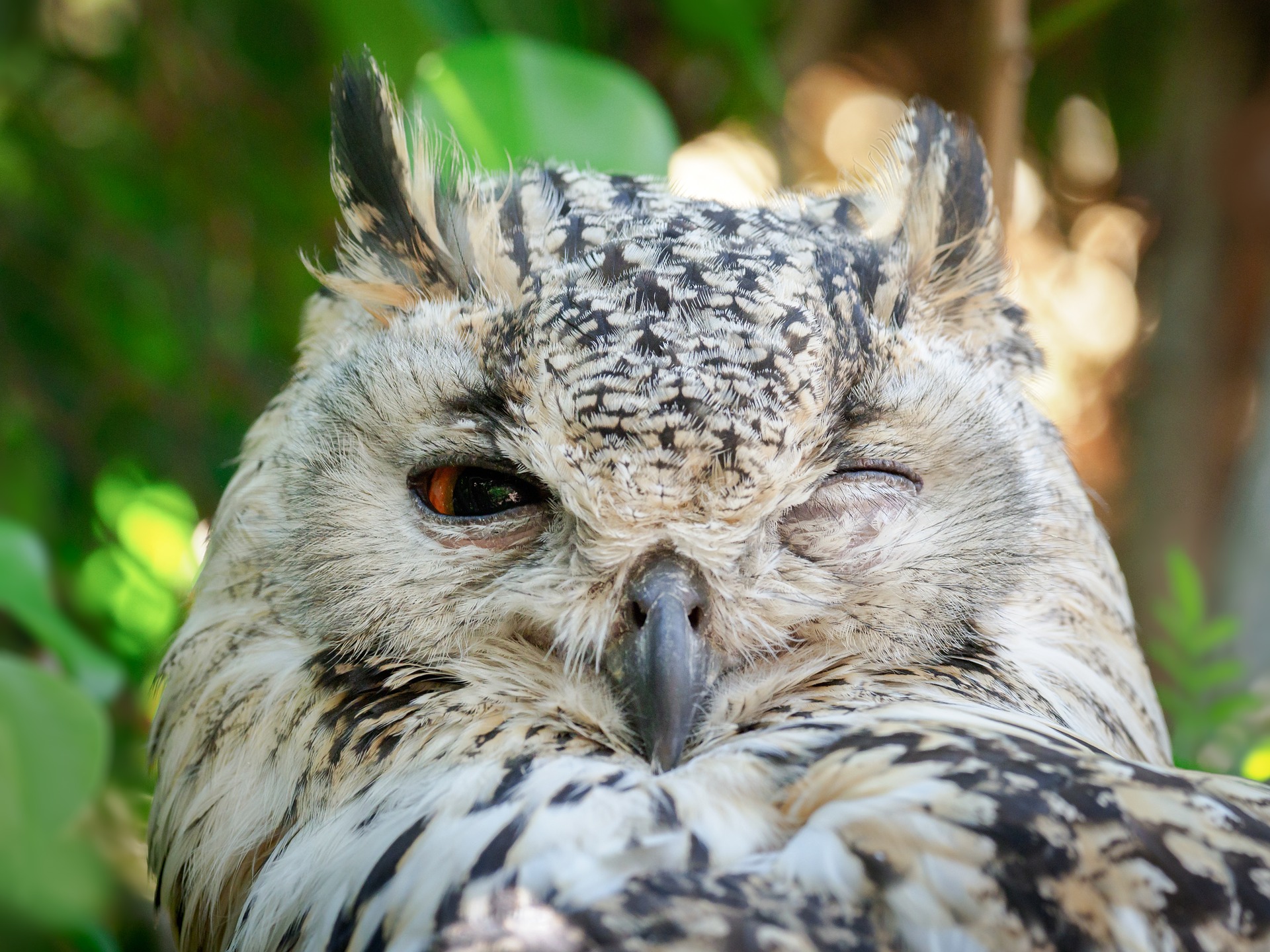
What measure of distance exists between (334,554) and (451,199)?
38 centimetres

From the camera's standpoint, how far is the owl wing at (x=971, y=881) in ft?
2.10

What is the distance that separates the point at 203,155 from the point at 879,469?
2084 mm

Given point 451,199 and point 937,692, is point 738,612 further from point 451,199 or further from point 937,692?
point 451,199

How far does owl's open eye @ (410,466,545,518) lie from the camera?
91cm

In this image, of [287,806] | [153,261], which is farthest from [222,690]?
[153,261]

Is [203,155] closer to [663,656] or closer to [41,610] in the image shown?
[41,610]

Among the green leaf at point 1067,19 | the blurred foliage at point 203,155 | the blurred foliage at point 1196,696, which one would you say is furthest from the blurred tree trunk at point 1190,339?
the blurred foliage at point 1196,696

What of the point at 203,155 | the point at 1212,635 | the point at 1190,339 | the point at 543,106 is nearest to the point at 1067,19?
the point at 543,106

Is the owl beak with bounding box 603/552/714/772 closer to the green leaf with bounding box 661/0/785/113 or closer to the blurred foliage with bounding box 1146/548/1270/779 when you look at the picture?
the blurred foliage with bounding box 1146/548/1270/779

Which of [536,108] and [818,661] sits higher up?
[536,108]

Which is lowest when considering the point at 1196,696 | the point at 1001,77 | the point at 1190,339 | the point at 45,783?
the point at 45,783

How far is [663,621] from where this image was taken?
81 cm

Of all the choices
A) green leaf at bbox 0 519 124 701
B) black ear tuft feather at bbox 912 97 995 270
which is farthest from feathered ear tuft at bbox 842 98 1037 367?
green leaf at bbox 0 519 124 701

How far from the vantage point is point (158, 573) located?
1931 millimetres
